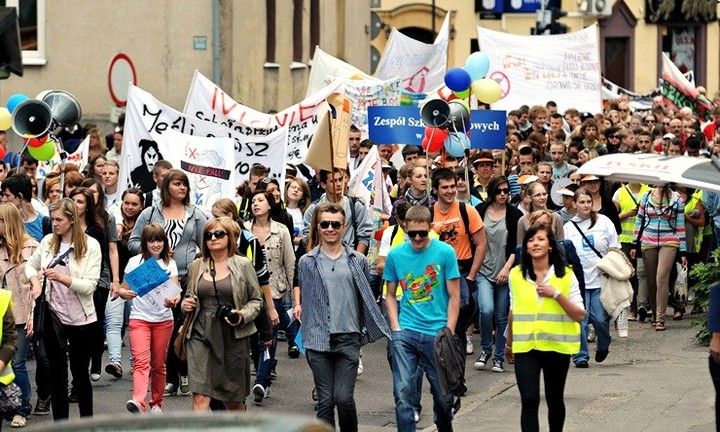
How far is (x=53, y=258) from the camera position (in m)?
11.8

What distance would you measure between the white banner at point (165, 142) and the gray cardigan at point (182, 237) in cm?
357

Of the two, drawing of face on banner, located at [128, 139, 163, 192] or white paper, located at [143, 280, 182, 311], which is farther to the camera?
drawing of face on banner, located at [128, 139, 163, 192]

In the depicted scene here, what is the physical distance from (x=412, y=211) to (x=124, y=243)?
4.15 meters

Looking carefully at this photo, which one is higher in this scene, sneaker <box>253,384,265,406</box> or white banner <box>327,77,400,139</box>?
white banner <box>327,77,400,139</box>

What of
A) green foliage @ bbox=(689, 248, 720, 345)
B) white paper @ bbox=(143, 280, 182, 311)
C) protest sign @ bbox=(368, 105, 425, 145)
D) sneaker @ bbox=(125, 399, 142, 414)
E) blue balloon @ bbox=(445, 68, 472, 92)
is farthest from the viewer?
protest sign @ bbox=(368, 105, 425, 145)

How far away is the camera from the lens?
10.9 meters

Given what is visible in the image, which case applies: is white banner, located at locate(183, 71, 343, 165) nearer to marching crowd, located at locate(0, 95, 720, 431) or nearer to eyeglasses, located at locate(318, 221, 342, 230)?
marching crowd, located at locate(0, 95, 720, 431)

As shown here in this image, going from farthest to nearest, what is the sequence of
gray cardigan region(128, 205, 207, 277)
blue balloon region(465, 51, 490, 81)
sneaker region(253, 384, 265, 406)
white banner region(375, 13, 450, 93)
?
white banner region(375, 13, 450, 93) → blue balloon region(465, 51, 490, 81) → sneaker region(253, 384, 265, 406) → gray cardigan region(128, 205, 207, 277)

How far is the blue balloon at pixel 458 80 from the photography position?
17.8 meters

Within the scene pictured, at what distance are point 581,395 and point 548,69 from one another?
1580 centimetres

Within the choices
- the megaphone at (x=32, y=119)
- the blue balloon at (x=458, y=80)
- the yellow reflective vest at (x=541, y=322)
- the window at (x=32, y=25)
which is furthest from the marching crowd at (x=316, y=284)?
the window at (x=32, y=25)

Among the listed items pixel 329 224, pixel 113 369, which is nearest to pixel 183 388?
pixel 113 369

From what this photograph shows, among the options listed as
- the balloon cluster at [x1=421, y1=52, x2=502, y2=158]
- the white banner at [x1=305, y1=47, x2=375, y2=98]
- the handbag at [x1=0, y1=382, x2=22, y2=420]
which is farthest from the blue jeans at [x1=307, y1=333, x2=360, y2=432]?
the white banner at [x1=305, y1=47, x2=375, y2=98]

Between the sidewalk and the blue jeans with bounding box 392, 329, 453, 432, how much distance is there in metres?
1.32
